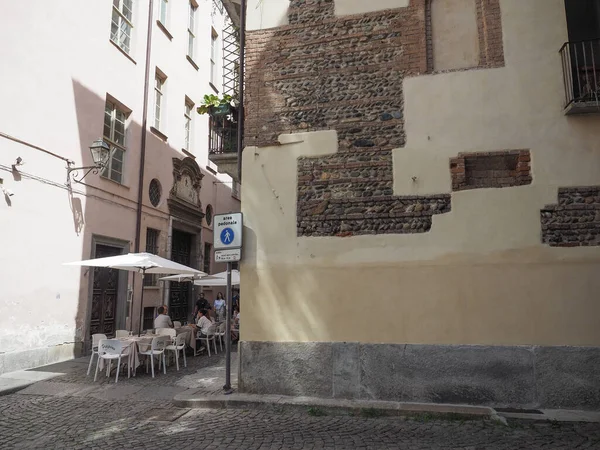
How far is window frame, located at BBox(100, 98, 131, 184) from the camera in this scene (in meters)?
12.2

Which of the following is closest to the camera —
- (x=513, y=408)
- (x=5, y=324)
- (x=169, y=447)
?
(x=169, y=447)

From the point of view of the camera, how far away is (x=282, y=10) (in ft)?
24.5

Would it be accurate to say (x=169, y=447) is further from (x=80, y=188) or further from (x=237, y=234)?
(x=80, y=188)

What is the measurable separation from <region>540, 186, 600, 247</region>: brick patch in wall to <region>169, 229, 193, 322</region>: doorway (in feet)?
40.0

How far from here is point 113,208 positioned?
1220 centimetres

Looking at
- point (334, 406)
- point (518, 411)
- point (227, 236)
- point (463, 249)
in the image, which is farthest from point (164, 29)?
point (518, 411)

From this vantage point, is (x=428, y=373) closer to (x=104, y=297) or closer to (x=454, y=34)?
(x=454, y=34)

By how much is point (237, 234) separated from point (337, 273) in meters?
1.60

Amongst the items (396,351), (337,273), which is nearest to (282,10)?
(337,273)

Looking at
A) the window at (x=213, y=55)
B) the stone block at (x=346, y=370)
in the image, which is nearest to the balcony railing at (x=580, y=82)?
the stone block at (x=346, y=370)

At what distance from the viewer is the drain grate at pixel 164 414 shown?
580cm

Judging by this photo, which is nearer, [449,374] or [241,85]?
[449,374]

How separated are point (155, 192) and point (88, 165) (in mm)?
3605

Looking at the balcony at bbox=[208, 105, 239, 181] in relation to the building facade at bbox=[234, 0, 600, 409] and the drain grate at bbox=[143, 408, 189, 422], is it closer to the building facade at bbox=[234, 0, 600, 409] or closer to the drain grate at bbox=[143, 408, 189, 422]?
the building facade at bbox=[234, 0, 600, 409]
